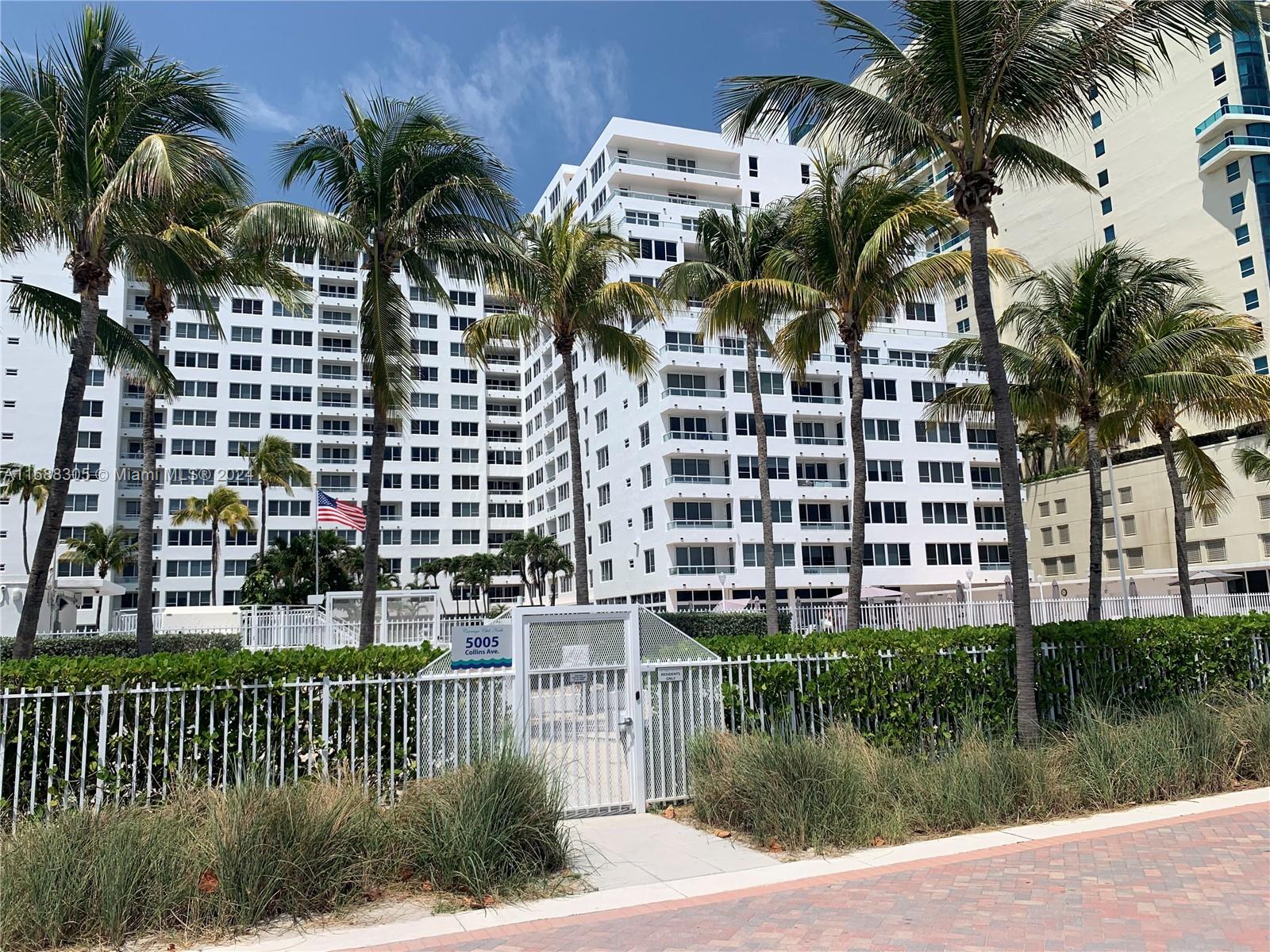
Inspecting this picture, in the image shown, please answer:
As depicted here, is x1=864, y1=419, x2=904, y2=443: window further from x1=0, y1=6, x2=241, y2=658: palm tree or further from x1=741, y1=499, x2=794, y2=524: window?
x1=0, y1=6, x2=241, y2=658: palm tree

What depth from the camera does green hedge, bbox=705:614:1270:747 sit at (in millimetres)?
10953

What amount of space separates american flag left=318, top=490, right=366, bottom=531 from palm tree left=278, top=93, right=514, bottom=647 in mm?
14370

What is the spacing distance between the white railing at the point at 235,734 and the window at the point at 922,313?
56795 mm

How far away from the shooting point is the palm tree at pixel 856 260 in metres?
18.6

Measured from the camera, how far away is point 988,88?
458 inches

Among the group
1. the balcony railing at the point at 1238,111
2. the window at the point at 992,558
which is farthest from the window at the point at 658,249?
the balcony railing at the point at 1238,111

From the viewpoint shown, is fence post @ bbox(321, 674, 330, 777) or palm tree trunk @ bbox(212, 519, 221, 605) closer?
fence post @ bbox(321, 674, 330, 777)

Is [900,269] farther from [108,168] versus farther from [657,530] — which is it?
[657,530]

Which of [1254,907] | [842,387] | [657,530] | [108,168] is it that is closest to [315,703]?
[1254,907]

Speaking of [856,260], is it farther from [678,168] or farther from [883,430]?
[678,168]

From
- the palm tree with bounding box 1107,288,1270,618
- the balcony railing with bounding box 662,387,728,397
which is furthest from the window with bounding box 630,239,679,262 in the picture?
the palm tree with bounding box 1107,288,1270,618

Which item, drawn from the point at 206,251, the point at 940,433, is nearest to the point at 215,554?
the point at 940,433

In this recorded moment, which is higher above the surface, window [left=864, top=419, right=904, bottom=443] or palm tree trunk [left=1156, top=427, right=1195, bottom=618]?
window [left=864, top=419, right=904, bottom=443]

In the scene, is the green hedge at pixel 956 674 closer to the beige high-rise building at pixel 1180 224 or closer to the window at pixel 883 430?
the beige high-rise building at pixel 1180 224
